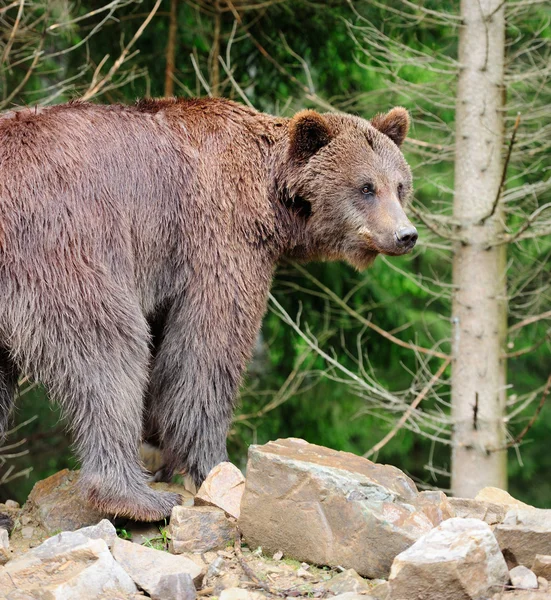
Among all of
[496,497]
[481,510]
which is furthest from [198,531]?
[496,497]

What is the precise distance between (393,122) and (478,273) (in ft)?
7.31

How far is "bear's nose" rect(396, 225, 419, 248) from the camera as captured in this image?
5629 mm

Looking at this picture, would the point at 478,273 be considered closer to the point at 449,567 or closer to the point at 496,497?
the point at 496,497

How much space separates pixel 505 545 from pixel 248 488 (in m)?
1.30

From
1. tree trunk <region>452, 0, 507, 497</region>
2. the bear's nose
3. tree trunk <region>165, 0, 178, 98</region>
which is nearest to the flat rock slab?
the bear's nose

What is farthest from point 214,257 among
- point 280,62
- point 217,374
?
point 280,62

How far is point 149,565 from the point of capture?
4.35m

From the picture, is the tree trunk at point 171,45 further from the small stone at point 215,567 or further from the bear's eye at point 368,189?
the small stone at point 215,567

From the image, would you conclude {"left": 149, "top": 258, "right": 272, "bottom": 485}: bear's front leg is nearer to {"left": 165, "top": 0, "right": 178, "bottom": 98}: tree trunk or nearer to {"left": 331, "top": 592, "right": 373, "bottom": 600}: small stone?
{"left": 331, "top": 592, "right": 373, "bottom": 600}: small stone

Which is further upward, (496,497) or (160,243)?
(160,243)

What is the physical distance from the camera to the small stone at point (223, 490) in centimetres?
500

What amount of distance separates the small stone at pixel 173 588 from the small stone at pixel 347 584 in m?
0.65

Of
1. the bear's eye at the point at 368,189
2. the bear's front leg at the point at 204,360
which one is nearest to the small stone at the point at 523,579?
the bear's front leg at the point at 204,360

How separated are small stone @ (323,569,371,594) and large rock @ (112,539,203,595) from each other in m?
0.64
